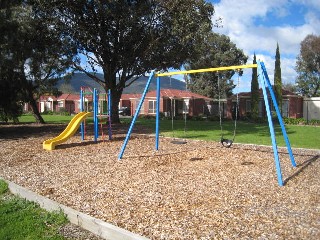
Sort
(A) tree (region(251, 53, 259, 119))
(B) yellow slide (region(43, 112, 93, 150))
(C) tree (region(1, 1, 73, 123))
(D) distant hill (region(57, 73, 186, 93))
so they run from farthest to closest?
(A) tree (region(251, 53, 259, 119)), (D) distant hill (region(57, 73, 186, 93)), (C) tree (region(1, 1, 73, 123)), (B) yellow slide (region(43, 112, 93, 150))

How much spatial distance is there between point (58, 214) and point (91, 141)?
829cm

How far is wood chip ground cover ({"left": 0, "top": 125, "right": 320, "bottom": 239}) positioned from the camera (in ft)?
14.7

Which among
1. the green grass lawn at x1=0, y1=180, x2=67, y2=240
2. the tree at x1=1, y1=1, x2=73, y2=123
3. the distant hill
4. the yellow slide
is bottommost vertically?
the green grass lawn at x1=0, y1=180, x2=67, y2=240

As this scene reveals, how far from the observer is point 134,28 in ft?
63.3

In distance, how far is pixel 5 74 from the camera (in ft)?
52.7

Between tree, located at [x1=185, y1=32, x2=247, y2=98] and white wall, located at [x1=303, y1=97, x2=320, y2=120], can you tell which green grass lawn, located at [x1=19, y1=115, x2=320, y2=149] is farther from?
tree, located at [x1=185, y1=32, x2=247, y2=98]

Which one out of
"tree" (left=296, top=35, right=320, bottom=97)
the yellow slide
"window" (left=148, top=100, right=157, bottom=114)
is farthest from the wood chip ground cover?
"tree" (left=296, top=35, right=320, bottom=97)

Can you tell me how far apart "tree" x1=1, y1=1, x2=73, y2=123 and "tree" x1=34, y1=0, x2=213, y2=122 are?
784 mm

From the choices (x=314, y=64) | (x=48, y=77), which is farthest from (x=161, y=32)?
(x=314, y=64)

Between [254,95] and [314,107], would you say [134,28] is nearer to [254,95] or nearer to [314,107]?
[254,95]

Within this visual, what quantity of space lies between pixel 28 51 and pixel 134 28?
19.5ft

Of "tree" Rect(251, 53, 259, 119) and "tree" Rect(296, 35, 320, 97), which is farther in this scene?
"tree" Rect(296, 35, 320, 97)

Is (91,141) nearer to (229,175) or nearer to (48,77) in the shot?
(229,175)

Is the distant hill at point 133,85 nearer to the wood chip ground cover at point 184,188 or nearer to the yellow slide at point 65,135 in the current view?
the yellow slide at point 65,135
